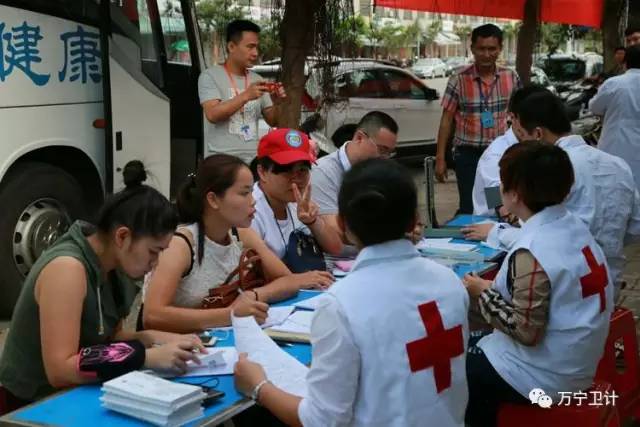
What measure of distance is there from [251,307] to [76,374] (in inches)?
26.8

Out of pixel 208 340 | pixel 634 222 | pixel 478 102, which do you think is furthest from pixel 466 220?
pixel 208 340

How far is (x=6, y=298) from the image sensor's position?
5.27 meters

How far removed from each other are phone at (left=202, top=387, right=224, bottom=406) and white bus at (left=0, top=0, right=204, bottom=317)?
334 centimetres

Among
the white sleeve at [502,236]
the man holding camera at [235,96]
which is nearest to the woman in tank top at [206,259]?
the white sleeve at [502,236]

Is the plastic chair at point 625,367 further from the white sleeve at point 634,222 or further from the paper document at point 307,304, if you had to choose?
the paper document at point 307,304

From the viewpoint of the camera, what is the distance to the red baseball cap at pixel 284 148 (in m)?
3.49

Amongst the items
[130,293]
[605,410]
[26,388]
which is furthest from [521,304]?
[26,388]

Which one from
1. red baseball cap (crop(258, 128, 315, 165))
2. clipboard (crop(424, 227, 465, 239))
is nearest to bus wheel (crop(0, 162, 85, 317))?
red baseball cap (crop(258, 128, 315, 165))

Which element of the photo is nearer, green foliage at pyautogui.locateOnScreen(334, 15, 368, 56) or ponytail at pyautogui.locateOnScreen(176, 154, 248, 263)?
ponytail at pyautogui.locateOnScreen(176, 154, 248, 263)

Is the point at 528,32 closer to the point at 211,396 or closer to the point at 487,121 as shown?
the point at 487,121

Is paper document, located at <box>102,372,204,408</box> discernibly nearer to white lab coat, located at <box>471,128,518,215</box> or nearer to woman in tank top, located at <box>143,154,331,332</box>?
woman in tank top, located at <box>143,154,331,332</box>

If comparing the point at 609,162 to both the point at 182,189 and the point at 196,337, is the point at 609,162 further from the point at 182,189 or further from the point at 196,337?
the point at 196,337

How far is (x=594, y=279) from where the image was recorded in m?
2.67

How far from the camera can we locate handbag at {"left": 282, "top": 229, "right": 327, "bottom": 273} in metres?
3.54
